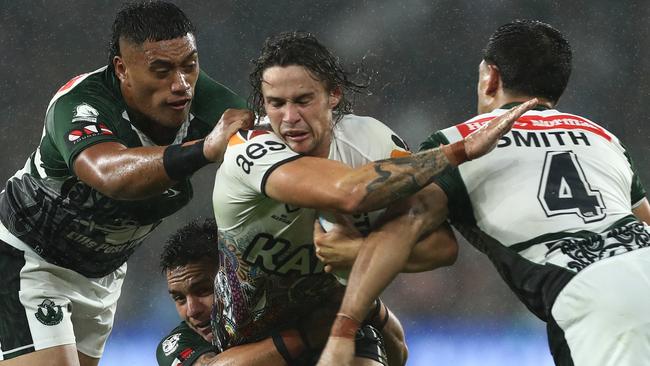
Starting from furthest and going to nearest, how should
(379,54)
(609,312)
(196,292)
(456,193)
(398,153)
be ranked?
(379,54), (196,292), (398,153), (456,193), (609,312)

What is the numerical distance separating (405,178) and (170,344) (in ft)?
6.13

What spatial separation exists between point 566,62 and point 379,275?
1.06 metres

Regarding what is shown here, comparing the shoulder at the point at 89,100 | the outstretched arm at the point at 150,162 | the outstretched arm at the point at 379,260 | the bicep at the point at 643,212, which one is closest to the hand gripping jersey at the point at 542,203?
the outstretched arm at the point at 379,260

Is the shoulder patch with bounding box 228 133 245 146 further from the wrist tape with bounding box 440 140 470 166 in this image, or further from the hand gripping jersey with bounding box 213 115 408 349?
the wrist tape with bounding box 440 140 470 166

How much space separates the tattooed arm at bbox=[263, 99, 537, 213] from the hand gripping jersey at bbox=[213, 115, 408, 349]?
11cm

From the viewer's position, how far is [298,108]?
127 inches

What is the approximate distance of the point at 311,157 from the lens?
3.09m

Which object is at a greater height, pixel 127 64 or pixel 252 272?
pixel 127 64

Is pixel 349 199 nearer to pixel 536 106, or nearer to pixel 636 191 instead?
pixel 536 106

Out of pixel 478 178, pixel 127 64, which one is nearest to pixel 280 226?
pixel 478 178

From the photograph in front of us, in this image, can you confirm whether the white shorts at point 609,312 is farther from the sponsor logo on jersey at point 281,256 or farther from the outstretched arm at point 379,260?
the sponsor logo on jersey at point 281,256

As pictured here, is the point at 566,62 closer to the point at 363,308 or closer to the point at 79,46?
the point at 363,308

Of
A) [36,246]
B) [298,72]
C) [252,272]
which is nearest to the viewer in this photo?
[298,72]

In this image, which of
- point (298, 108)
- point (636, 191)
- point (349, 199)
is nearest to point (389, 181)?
point (349, 199)
